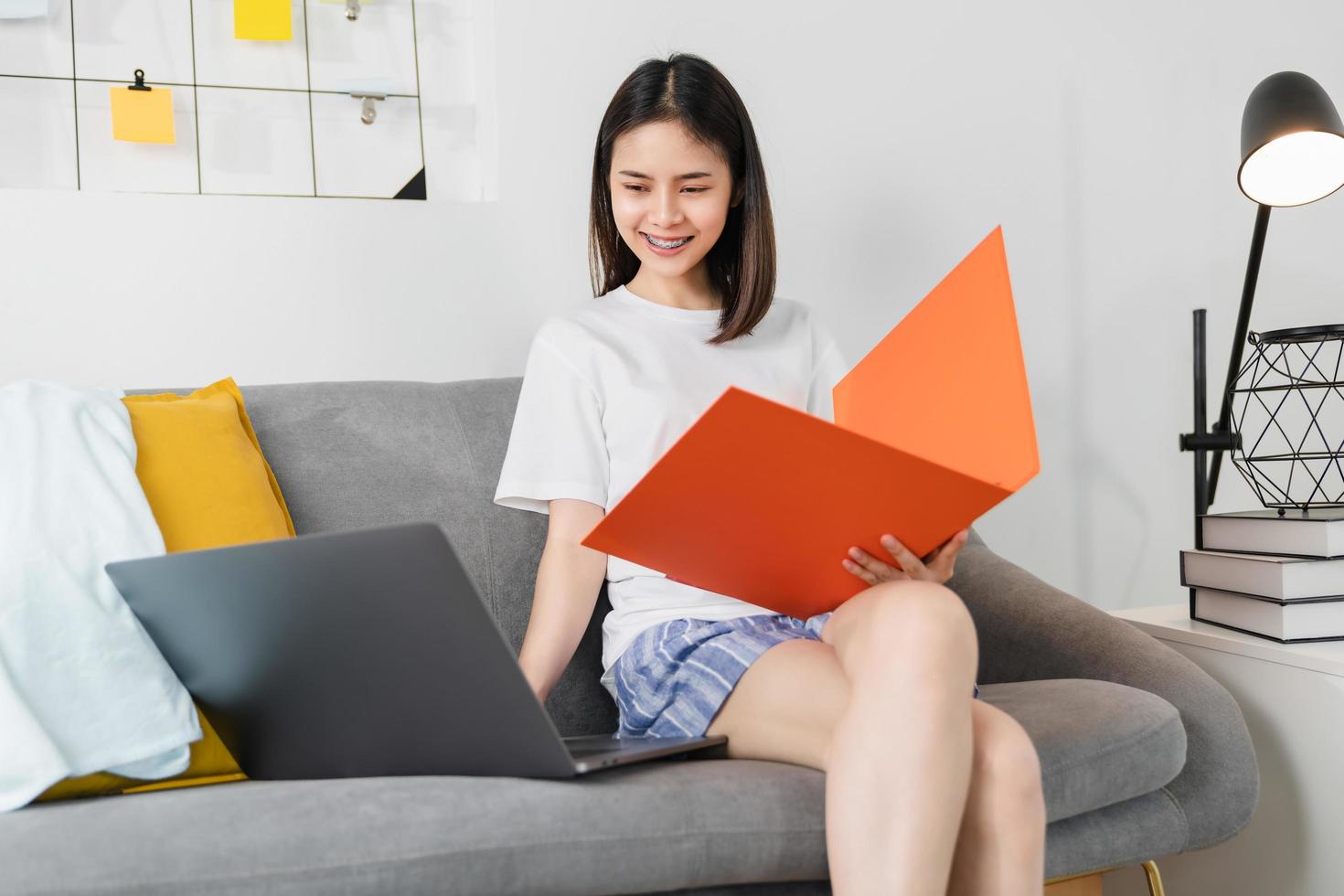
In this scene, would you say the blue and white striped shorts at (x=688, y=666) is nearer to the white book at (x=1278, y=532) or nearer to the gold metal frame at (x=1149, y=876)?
the gold metal frame at (x=1149, y=876)

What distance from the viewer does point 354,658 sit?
90 cm

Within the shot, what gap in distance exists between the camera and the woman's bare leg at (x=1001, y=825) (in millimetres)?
914

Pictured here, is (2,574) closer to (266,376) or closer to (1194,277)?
(266,376)

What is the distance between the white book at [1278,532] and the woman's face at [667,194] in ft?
2.66

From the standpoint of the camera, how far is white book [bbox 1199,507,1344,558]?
4.72 feet

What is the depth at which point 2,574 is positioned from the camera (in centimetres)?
99

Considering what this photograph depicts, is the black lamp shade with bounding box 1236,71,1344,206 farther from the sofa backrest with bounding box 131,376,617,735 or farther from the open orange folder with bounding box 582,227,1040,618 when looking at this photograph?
the sofa backrest with bounding box 131,376,617,735

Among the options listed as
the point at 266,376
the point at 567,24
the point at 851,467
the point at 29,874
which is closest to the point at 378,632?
the point at 29,874

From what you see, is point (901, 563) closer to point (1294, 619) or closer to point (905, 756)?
point (905, 756)

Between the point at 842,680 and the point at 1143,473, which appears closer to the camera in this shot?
the point at 842,680

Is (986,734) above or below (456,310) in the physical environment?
below

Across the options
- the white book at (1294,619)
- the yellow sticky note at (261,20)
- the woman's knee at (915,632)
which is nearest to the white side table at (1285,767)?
the white book at (1294,619)

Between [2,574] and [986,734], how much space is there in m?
0.84

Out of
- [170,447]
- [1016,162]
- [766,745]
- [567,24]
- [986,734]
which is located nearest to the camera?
[986,734]
